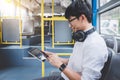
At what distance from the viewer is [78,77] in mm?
1754

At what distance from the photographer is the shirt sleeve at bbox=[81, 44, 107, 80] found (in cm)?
168

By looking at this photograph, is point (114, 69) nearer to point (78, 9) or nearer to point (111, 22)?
point (78, 9)

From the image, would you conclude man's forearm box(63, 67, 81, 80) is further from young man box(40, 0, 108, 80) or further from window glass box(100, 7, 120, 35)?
window glass box(100, 7, 120, 35)

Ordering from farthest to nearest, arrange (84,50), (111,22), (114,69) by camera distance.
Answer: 1. (111,22)
2. (84,50)
3. (114,69)

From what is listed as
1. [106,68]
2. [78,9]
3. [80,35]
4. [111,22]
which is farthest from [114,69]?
[111,22]

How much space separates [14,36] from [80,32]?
495 cm

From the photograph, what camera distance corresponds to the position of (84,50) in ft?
5.78

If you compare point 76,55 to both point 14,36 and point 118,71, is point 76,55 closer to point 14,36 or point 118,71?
point 118,71

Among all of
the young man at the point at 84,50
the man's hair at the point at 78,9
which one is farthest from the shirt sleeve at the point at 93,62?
the man's hair at the point at 78,9

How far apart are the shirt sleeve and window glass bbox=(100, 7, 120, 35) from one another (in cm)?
143

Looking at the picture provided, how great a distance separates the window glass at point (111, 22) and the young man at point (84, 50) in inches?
50.0

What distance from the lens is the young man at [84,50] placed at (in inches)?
66.4

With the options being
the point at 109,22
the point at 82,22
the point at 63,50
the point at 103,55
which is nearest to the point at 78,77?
the point at 103,55

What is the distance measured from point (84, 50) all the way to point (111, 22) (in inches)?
77.4
